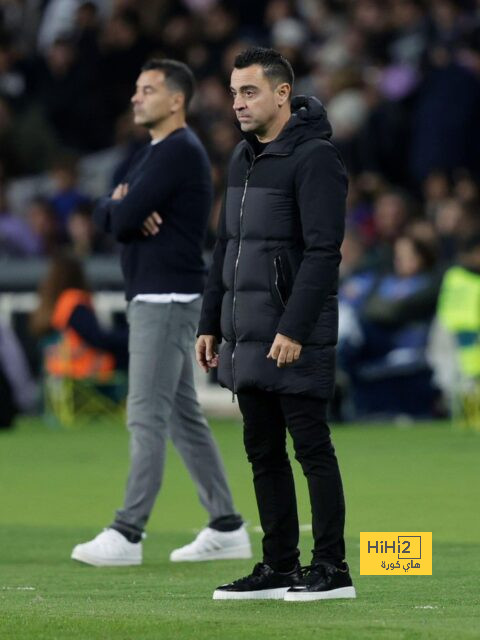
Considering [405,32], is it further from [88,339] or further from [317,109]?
[317,109]

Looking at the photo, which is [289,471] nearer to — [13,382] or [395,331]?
[395,331]

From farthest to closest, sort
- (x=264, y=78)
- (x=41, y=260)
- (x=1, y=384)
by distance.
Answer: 1. (x=41, y=260)
2. (x=1, y=384)
3. (x=264, y=78)

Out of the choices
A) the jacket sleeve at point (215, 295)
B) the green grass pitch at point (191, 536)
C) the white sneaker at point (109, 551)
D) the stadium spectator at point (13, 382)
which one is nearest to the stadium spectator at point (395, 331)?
the green grass pitch at point (191, 536)

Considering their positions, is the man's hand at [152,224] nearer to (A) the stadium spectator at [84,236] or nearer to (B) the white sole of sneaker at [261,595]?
(B) the white sole of sneaker at [261,595]

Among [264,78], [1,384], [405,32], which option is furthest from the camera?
[405,32]

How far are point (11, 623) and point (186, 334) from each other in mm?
2672

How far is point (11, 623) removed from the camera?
6.89 m

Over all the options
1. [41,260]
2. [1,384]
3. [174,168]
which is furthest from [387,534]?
[41,260]

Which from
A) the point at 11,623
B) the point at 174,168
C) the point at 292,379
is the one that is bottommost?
the point at 11,623

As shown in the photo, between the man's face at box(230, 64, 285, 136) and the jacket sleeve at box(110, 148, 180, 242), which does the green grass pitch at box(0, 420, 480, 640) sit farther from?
the man's face at box(230, 64, 285, 136)

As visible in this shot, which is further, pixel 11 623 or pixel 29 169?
pixel 29 169

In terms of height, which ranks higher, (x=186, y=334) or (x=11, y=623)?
(x=186, y=334)

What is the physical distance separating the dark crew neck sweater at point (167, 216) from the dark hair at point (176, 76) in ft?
0.63

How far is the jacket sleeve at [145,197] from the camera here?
9.16m
